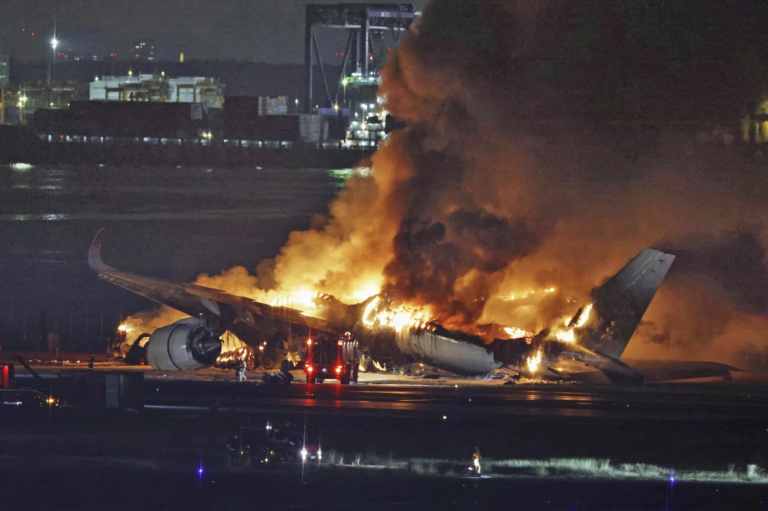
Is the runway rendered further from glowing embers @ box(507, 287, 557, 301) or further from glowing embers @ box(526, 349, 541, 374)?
glowing embers @ box(507, 287, 557, 301)

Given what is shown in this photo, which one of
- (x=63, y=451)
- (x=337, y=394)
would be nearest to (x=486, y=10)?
(x=337, y=394)

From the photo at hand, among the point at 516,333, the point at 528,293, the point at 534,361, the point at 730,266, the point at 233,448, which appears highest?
the point at 730,266

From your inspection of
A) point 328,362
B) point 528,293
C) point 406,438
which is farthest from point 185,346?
point 406,438

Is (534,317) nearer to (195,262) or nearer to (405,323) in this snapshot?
(405,323)

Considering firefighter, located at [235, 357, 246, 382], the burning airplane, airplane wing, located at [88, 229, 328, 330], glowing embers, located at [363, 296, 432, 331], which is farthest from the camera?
airplane wing, located at [88, 229, 328, 330]

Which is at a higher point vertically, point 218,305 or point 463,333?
point 218,305

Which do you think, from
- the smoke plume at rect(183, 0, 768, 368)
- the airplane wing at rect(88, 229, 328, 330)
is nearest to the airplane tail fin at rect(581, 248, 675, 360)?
the smoke plume at rect(183, 0, 768, 368)

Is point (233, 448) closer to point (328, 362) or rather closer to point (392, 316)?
point (328, 362)
